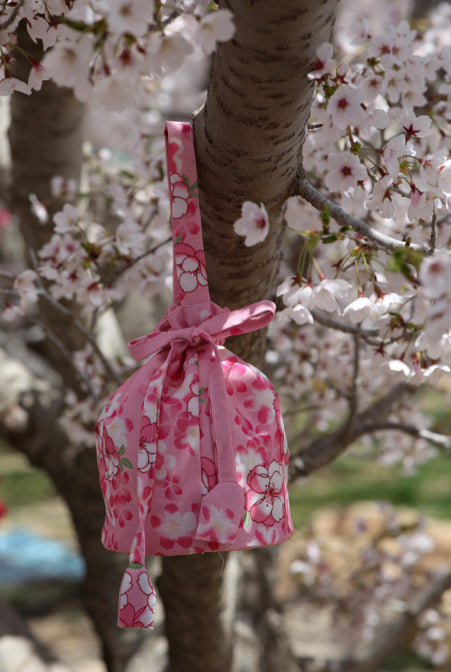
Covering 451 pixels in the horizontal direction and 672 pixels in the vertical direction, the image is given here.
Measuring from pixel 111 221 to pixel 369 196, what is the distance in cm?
201

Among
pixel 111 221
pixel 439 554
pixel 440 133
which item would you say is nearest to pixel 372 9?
pixel 111 221

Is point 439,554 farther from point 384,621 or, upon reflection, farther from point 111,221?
point 111,221

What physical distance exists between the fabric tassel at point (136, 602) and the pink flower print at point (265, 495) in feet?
0.67

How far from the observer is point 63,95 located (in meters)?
1.95

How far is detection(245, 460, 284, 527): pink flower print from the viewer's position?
104 centimetres

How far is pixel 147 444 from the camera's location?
3.34 feet

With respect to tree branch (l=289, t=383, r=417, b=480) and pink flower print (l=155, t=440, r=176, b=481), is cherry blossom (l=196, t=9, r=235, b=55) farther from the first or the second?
tree branch (l=289, t=383, r=417, b=480)

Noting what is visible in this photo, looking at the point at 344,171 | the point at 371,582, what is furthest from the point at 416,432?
the point at 371,582

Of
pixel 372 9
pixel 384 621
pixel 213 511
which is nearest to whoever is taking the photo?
pixel 213 511

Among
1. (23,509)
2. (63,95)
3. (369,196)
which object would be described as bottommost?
(23,509)

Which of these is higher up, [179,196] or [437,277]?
[437,277]

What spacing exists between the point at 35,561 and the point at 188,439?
13.7 ft

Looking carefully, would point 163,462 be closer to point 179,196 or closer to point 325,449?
point 179,196

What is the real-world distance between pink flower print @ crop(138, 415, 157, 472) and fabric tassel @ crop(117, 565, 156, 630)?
16cm
